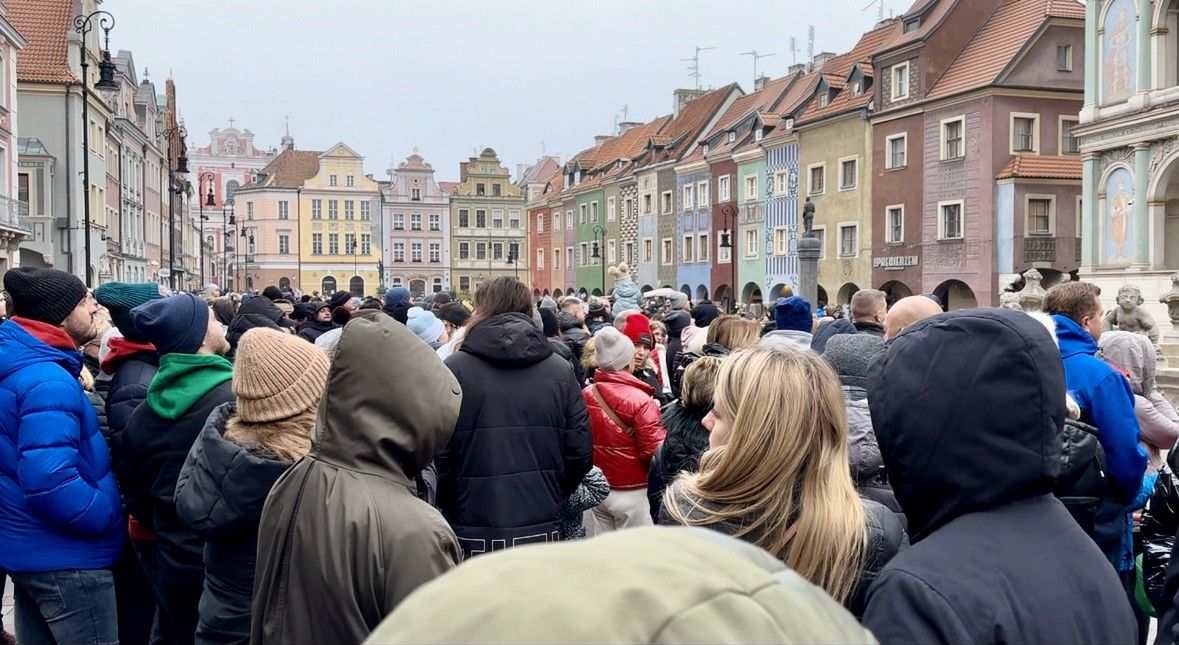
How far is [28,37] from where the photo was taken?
39.2m

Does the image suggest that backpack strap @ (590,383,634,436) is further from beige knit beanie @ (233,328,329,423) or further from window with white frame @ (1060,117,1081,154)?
window with white frame @ (1060,117,1081,154)

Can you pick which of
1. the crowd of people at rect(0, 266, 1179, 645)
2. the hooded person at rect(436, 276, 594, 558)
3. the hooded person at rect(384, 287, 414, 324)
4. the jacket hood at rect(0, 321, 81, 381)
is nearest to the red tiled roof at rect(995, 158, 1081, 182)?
the hooded person at rect(384, 287, 414, 324)

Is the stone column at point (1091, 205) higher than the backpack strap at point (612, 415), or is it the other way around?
the stone column at point (1091, 205)

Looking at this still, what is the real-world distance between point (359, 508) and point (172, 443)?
66.5 inches

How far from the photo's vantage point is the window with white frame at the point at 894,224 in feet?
123

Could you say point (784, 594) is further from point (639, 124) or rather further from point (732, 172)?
point (639, 124)

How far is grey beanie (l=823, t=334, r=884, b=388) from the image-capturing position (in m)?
4.54

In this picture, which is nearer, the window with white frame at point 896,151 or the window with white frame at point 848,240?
the window with white frame at point 896,151

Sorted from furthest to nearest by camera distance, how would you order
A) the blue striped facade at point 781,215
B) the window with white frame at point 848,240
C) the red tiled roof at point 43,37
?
the blue striped facade at point 781,215, the window with white frame at point 848,240, the red tiled roof at point 43,37

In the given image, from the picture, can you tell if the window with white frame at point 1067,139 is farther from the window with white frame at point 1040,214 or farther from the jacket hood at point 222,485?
the jacket hood at point 222,485

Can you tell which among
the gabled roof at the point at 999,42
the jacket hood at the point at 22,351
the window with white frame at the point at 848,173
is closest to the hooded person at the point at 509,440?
the jacket hood at the point at 22,351

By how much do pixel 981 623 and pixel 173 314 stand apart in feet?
11.2

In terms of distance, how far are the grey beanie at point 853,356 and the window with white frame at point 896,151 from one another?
34.2 metres

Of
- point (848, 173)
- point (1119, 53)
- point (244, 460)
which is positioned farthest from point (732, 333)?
point (848, 173)
